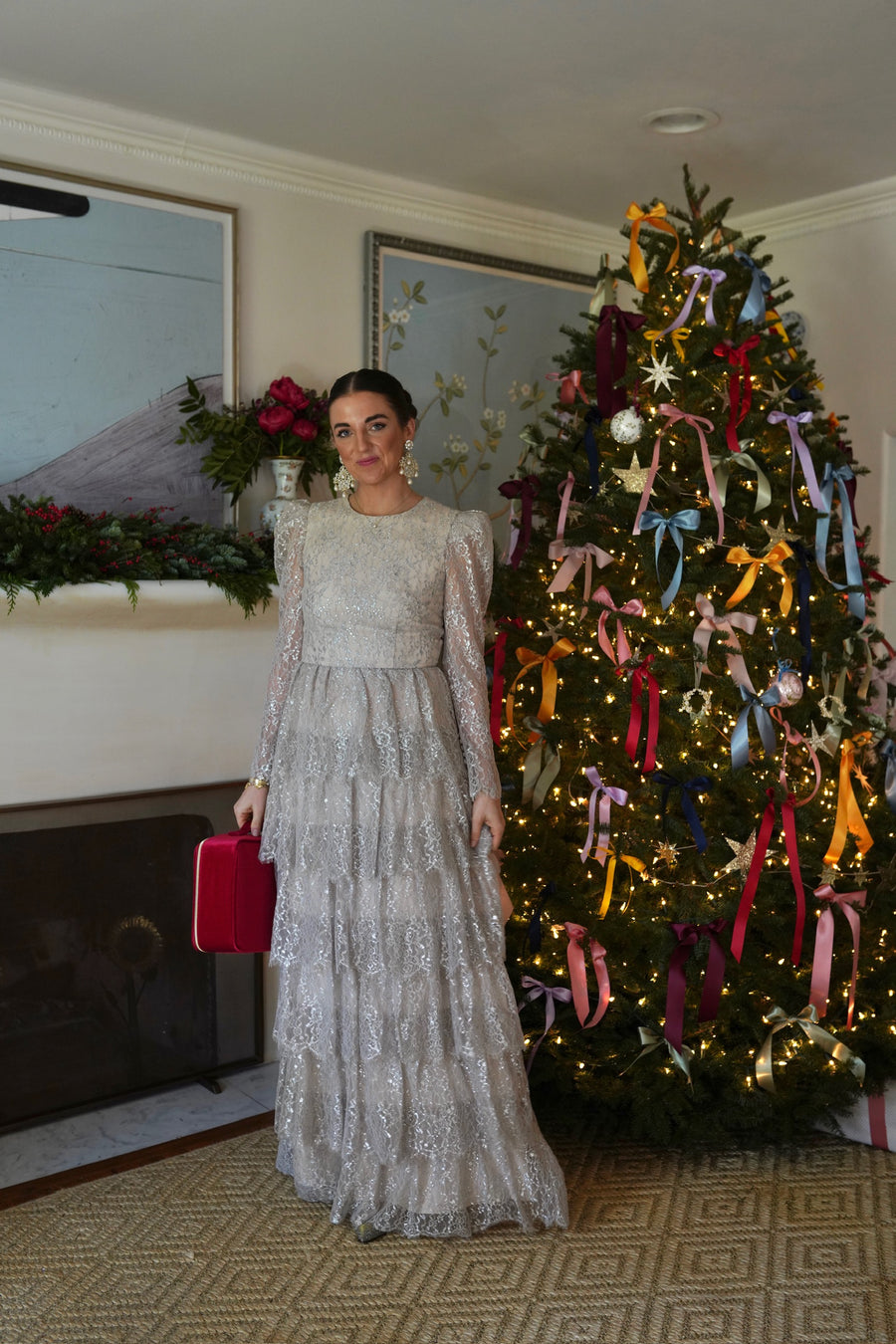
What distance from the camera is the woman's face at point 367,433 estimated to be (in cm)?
225

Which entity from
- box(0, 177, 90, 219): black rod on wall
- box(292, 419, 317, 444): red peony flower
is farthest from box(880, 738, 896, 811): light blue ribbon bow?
box(0, 177, 90, 219): black rod on wall

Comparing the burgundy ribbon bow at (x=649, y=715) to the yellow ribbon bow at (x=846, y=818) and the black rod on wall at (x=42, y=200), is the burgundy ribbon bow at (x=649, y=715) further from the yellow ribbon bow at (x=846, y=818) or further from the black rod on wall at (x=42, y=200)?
the black rod on wall at (x=42, y=200)

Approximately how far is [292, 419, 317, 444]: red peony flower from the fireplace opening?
101 cm

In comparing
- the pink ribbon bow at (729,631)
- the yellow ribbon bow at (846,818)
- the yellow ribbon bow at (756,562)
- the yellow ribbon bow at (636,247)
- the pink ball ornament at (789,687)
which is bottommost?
the yellow ribbon bow at (846,818)

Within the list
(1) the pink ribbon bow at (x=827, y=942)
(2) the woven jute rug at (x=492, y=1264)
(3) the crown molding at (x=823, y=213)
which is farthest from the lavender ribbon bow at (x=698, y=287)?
(2) the woven jute rug at (x=492, y=1264)

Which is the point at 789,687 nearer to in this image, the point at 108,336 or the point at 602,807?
the point at 602,807

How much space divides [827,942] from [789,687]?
548 mm

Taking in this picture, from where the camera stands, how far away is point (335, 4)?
235cm

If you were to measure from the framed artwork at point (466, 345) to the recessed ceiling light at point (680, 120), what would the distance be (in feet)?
2.60

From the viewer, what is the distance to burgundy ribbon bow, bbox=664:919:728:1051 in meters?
2.44

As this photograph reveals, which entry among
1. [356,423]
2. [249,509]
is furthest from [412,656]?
[249,509]

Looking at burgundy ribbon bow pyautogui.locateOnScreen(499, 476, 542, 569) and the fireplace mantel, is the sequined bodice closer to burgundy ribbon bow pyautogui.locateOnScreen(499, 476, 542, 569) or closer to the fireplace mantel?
burgundy ribbon bow pyautogui.locateOnScreen(499, 476, 542, 569)

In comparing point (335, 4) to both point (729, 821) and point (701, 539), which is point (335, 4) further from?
point (729, 821)

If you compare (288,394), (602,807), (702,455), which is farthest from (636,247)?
(602,807)
